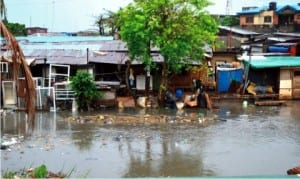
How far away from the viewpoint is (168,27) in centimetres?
2166

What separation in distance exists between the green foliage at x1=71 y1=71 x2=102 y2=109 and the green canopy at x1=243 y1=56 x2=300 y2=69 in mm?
9082

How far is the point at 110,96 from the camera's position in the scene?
72.4 feet

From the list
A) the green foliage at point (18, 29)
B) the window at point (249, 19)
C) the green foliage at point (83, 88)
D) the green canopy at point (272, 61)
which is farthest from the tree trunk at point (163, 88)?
the window at point (249, 19)

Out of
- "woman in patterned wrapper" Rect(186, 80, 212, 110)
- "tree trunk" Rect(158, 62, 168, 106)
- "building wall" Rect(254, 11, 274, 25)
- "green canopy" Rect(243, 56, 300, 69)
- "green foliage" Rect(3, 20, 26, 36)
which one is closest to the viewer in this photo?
"woman in patterned wrapper" Rect(186, 80, 212, 110)

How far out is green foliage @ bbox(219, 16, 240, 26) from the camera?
4653cm

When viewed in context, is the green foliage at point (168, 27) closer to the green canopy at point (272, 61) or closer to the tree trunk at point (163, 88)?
the tree trunk at point (163, 88)

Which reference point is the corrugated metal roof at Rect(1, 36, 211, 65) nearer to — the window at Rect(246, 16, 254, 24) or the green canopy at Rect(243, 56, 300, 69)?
the green canopy at Rect(243, 56, 300, 69)

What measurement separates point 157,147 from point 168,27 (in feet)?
29.2

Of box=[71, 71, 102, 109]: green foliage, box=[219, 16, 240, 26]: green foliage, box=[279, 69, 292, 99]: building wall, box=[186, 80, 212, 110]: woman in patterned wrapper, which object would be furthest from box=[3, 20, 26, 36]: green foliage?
box=[279, 69, 292, 99]: building wall

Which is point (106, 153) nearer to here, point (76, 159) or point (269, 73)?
point (76, 159)

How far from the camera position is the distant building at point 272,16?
41781 mm

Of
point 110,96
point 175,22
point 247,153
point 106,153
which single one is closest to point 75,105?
point 110,96

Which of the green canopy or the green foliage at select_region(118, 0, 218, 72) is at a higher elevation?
the green foliage at select_region(118, 0, 218, 72)

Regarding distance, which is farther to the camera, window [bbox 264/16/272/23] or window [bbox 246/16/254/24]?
window [bbox 246/16/254/24]
